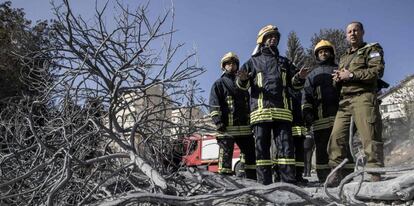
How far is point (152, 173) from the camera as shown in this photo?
2889 millimetres

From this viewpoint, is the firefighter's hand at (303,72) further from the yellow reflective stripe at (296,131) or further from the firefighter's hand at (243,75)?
the yellow reflective stripe at (296,131)

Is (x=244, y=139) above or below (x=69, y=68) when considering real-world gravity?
below

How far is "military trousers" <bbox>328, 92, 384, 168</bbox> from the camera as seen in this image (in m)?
3.65

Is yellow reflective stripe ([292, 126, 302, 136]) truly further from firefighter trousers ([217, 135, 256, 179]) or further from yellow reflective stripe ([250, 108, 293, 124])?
yellow reflective stripe ([250, 108, 293, 124])

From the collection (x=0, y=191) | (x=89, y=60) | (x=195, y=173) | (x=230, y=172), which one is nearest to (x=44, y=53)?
(x=89, y=60)

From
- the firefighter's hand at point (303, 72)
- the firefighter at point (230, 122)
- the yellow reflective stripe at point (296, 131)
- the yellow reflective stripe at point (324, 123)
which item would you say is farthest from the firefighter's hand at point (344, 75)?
the firefighter at point (230, 122)

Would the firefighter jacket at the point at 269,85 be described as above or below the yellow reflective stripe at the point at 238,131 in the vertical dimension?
above

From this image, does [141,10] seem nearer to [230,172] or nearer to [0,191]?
[0,191]

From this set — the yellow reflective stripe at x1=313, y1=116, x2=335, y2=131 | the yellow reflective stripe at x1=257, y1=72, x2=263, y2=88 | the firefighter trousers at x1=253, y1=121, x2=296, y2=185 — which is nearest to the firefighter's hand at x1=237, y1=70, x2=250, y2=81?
the yellow reflective stripe at x1=257, y1=72, x2=263, y2=88

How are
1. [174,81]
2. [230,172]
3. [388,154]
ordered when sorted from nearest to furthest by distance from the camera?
[174,81] < [230,172] < [388,154]

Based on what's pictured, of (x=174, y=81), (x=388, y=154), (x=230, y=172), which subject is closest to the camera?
(x=174, y=81)

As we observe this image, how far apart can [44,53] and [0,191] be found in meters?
1.25

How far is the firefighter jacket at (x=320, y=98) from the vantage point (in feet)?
15.4

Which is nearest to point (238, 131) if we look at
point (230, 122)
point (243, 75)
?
point (230, 122)
